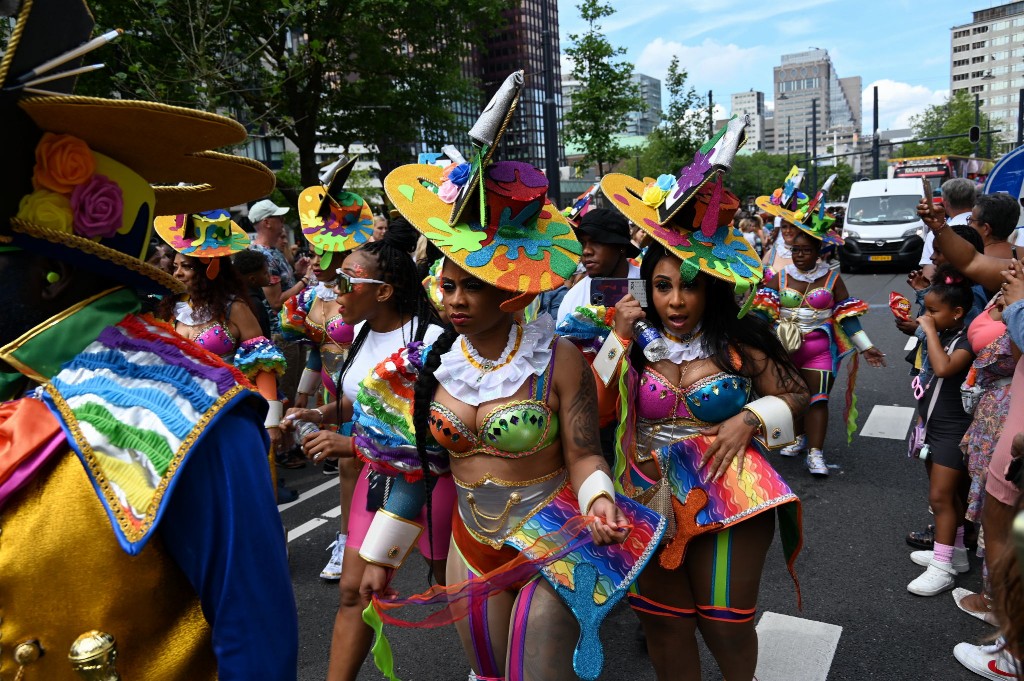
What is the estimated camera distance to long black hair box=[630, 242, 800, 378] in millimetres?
2826

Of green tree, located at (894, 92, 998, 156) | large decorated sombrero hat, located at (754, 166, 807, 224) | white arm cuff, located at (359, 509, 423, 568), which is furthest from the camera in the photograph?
green tree, located at (894, 92, 998, 156)

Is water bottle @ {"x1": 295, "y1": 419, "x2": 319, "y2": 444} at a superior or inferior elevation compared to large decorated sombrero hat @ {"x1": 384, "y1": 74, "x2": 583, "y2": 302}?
inferior

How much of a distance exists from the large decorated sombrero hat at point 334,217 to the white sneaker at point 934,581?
13.2 feet

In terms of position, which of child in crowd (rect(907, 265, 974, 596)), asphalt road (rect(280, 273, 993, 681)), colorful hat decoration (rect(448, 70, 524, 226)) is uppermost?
colorful hat decoration (rect(448, 70, 524, 226))

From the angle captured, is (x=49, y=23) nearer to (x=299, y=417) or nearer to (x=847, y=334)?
(x=299, y=417)

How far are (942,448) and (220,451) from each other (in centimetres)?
409

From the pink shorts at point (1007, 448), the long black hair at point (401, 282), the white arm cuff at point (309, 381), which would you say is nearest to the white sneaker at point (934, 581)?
the pink shorts at point (1007, 448)

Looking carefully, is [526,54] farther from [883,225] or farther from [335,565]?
[335,565]

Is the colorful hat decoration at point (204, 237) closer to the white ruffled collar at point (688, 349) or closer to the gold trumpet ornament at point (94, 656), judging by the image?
the white ruffled collar at point (688, 349)

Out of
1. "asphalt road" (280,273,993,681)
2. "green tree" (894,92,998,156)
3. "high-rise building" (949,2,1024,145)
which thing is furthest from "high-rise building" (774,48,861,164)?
"asphalt road" (280,273,993,681)

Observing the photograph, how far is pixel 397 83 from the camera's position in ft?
64.8

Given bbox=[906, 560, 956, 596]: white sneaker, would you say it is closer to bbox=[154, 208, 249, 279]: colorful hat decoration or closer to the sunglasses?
the sunglasses

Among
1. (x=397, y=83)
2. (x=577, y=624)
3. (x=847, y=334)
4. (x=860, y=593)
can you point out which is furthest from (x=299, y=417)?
(x=397, y=83)

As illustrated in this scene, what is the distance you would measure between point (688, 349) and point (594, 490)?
2.69ft
